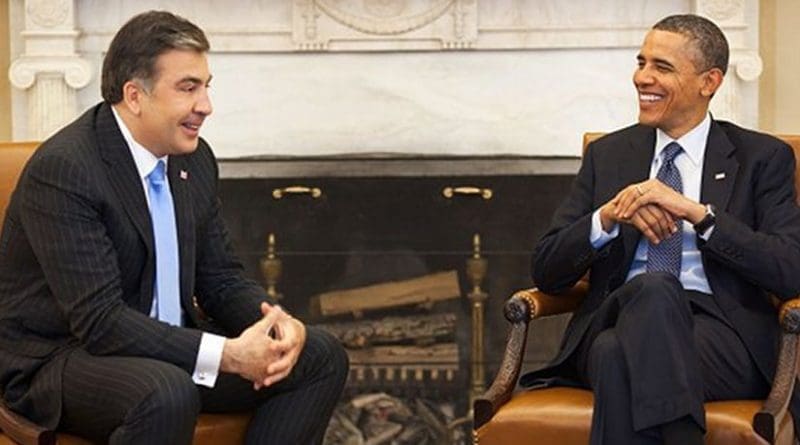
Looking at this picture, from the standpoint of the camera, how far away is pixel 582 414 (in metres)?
3.47

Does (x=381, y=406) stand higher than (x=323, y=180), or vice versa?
(x=323, y=180)

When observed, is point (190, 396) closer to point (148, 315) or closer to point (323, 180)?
point (148, 315)

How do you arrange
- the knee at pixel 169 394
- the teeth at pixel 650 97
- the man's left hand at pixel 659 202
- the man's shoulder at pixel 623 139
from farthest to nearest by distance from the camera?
the man's shoulder at pixel 623 139 → the teeth at pixel 650 97 → the man's left hand at pixel 659 202 → the knee at pixel 169 394

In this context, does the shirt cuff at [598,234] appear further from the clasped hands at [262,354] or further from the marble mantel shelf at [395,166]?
the marble mantel shelf at [395,166]

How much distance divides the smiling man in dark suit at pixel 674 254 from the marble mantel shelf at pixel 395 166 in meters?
1.10

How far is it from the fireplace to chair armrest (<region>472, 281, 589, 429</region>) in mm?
1209

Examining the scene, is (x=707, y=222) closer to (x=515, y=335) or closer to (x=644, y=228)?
(x=644, y=228)

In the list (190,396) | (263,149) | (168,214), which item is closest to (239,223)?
(263,149)

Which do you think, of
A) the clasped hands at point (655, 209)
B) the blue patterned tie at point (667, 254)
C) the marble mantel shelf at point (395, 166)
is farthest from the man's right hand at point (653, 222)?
the marble mantel shelf at point (395, 166)

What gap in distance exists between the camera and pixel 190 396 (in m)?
3.22

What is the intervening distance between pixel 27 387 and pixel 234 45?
198cm

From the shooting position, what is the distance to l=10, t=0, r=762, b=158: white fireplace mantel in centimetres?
509

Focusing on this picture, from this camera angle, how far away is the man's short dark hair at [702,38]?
384 centimetres

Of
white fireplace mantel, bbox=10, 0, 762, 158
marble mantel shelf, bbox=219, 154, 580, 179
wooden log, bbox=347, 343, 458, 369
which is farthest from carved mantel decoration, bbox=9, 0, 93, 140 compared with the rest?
wooden log, bbox=347, 343, 458, 369
